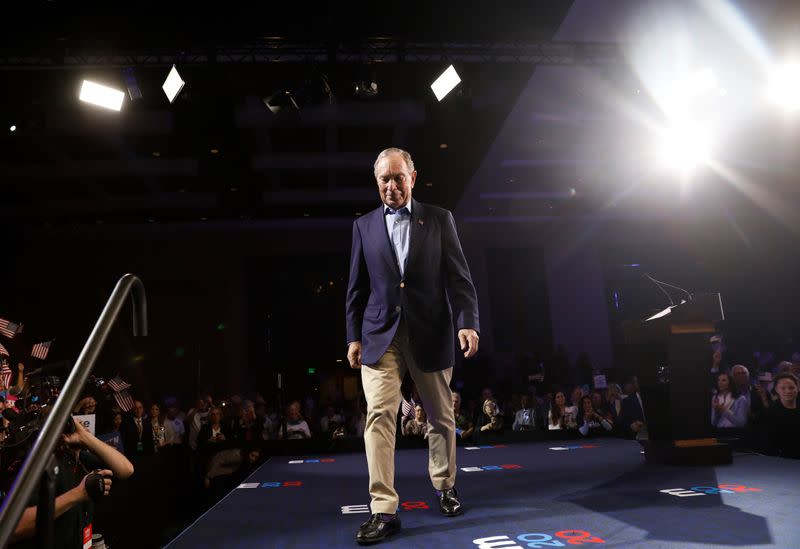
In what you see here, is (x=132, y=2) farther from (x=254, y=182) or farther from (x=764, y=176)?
(x=764, y=176)

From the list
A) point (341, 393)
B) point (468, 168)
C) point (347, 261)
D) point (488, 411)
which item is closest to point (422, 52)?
point (468, 168)

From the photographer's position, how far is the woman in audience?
17.0ft

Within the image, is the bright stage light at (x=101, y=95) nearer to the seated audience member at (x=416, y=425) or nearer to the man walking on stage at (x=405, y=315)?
the seated audience member at (x=416, y=425)

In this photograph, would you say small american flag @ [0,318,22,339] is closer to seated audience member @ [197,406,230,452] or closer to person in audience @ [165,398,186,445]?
person in audience @ [165,398,186,445]

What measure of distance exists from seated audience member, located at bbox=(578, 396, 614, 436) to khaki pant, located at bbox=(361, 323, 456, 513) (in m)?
4.13

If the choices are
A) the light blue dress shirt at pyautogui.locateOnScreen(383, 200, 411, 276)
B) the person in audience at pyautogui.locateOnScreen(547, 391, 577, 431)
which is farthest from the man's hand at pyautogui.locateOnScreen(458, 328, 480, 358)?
the person in audience at pyautogui.locateOnScreen(547, 391, 577, 431)

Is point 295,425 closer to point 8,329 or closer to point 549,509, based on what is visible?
point 8,329

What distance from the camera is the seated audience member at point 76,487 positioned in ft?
4.09

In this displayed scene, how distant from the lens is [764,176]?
979 cm

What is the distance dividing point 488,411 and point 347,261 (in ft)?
20.4

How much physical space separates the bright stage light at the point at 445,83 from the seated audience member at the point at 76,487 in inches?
185

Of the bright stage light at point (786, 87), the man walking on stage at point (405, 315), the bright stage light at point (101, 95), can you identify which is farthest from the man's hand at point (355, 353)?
the bright stage light at point (786, 87)

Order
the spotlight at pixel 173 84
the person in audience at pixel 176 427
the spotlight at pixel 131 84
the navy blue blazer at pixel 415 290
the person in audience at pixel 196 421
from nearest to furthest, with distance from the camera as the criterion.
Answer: the navy blue blazer at pixel 415 290
the spotlight at pixel 173 84
the spotlight at pixel 131 84
the person in audience at pixel 196 421
the person in audience at pixel 176 427

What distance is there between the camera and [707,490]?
7.18 ft
